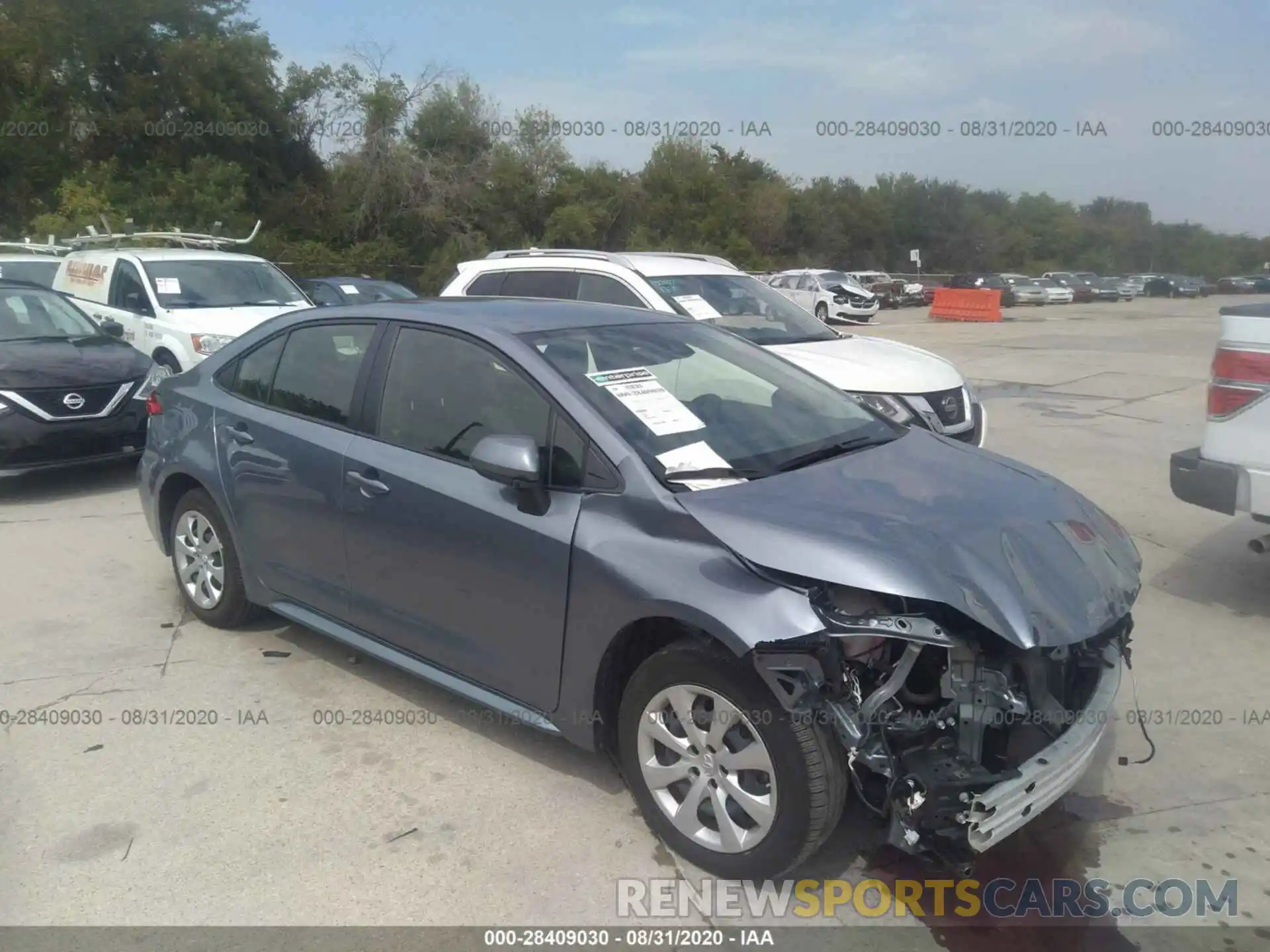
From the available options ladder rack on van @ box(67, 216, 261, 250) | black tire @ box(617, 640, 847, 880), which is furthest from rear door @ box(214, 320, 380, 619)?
ladder rack on van @ box(67, 216, 261, 250)

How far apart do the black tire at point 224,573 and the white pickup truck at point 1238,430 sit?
15.4ft

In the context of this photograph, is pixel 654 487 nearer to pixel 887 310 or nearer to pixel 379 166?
pixel 379 166

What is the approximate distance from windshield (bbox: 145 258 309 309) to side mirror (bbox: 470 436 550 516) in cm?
830

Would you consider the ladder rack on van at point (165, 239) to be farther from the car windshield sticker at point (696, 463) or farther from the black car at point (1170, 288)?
the black car at point (1170, 288)

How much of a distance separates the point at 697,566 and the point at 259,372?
9.21 ft

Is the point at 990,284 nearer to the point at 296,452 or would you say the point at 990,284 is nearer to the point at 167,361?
the point at 167,361

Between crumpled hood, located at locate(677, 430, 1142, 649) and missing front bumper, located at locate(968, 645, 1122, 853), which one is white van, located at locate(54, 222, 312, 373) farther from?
missing front bumper, located at locate(968, 645, 1122, 853)

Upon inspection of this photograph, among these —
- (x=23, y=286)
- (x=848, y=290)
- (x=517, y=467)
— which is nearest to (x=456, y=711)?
(x=517, y=467)

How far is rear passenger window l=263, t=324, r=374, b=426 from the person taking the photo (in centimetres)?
436

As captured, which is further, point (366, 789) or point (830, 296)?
point (830, 296)

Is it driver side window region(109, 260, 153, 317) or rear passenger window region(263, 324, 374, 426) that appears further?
driver side window region(109, 260, 153, 317)

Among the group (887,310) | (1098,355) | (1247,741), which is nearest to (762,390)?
(1247,741)

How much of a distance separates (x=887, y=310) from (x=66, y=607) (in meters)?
36.3

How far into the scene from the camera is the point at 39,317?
28.7ft
